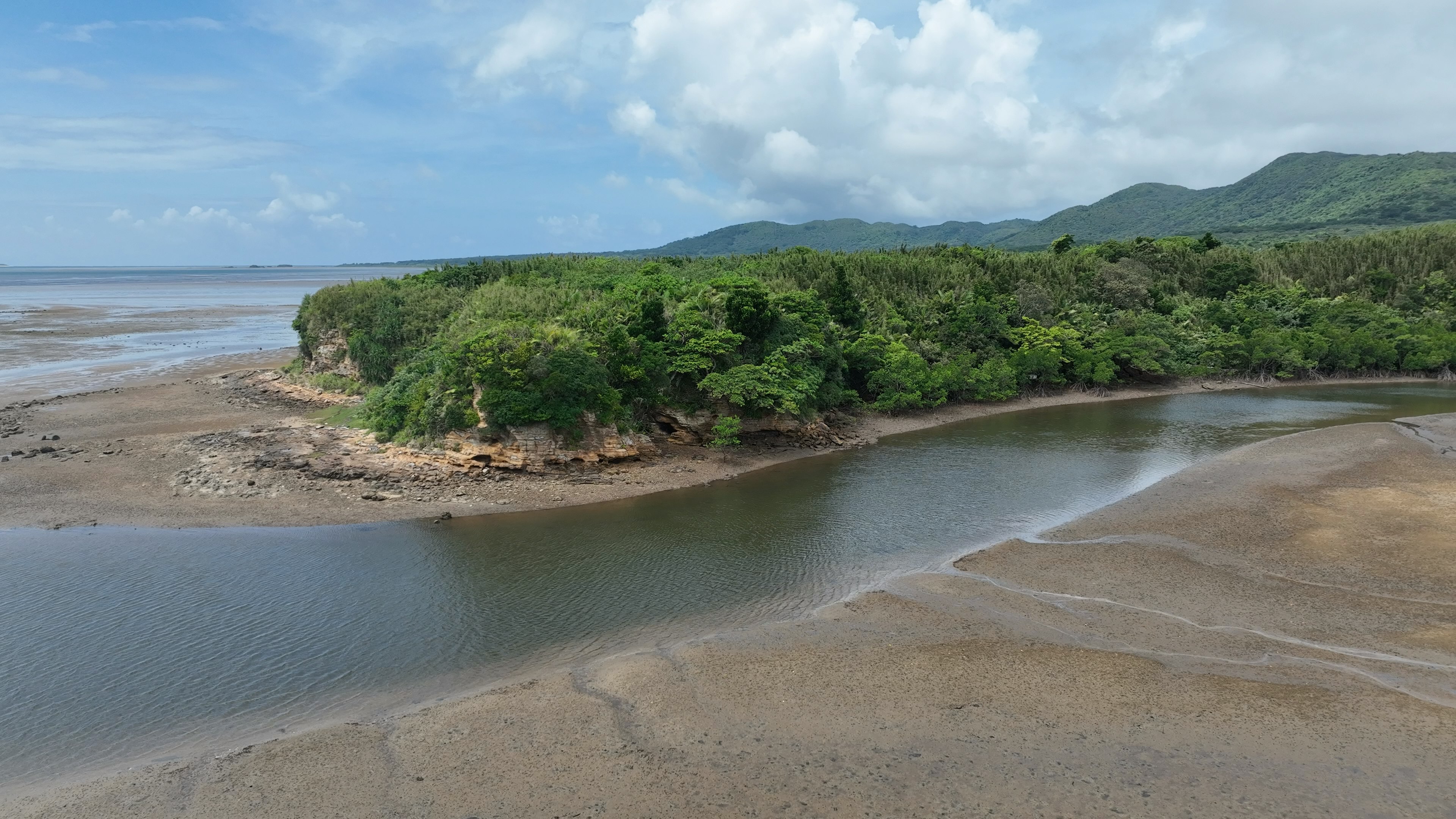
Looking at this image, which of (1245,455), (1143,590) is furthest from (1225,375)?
(1143,590)

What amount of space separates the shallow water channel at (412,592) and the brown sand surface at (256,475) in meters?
1.18

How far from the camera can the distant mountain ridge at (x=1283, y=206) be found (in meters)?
119

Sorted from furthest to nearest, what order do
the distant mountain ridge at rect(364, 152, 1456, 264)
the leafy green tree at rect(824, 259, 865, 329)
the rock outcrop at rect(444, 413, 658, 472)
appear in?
1. the distant mountain ridge at rect(364, 152, 1456, 264)
2. the leafy green tree at rect(824, 259, 865, 329)
3. the rock outcrop at rect(444, 413, 658, 472)

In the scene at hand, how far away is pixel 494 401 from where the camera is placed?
90.7 feet

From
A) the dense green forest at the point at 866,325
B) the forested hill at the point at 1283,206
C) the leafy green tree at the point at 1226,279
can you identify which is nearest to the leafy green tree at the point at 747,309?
the dense green forest at the point at 866,325

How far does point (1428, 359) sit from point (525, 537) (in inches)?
2489

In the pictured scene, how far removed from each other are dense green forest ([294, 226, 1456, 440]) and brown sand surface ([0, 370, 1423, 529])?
7.20ft

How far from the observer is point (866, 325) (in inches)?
1775

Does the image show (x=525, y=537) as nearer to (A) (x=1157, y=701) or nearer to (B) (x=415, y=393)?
(B) (x=415, y=393)

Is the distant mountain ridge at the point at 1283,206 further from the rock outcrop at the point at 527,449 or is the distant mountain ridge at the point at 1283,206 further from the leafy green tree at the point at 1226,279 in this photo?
the rock outcrop at the point at 527,449

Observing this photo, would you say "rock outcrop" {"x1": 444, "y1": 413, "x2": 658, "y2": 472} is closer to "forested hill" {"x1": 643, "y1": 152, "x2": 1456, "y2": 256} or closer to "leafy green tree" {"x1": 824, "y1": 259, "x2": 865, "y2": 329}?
"leafy green tree" {"x1": 824, "y1": 259, "x2": 865, "y2": 329}

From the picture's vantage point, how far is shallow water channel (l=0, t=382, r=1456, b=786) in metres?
13.7

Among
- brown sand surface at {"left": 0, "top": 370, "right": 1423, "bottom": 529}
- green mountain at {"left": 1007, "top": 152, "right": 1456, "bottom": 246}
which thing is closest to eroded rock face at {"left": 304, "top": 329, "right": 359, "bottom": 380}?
brown sand surface at {"left": 0, "top": 370, "right": 1423, "bottom": 529}

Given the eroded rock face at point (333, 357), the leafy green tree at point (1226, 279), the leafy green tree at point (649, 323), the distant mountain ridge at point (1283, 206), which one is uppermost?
the distant mountain ridge at point (1283, 206)
